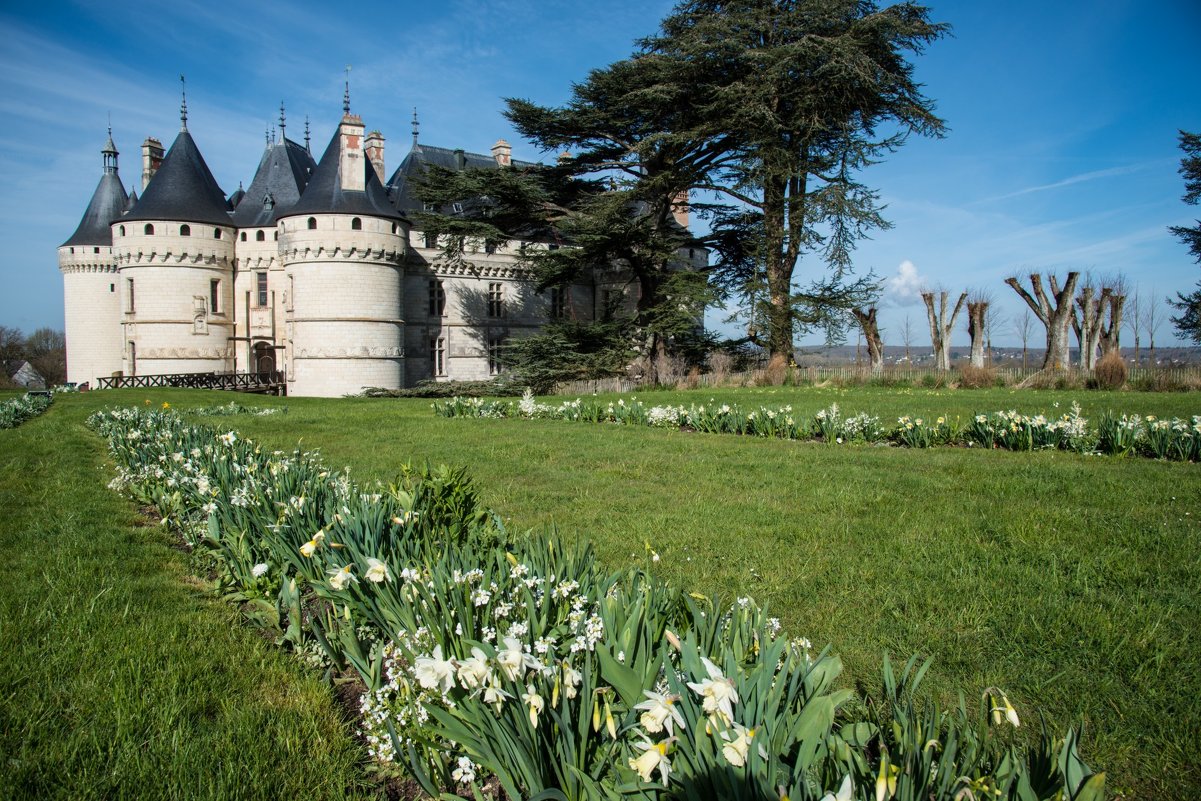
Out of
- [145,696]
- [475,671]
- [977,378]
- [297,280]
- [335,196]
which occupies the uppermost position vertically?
[335,196]

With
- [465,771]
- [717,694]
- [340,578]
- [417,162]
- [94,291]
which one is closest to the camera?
[717,694]

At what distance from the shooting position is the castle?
2800cm

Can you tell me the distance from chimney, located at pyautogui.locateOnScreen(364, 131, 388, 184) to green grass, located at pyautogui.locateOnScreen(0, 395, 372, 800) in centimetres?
3275

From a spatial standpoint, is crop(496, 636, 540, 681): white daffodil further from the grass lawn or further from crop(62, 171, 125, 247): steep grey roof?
crop(62, 171, 125, 247): steep grey roof

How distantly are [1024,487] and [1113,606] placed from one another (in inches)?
92.8

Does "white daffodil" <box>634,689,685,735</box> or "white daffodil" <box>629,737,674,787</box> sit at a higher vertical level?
"white daffodil" <box>634,689,685,735</box>

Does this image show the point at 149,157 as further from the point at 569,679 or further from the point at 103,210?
the point at 569,679

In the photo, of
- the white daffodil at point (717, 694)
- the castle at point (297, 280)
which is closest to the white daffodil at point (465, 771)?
the white daffodil at point (717, 694)

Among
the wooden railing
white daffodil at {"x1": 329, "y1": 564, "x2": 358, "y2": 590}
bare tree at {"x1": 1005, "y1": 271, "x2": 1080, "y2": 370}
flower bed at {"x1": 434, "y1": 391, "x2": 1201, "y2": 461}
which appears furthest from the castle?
white daffodil at {"x1": 329, "y1": 564, "x2": 358, "y2": 590}

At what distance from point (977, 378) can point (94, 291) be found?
40156 millimetres

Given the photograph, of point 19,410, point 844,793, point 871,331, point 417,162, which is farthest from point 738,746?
point 417,162

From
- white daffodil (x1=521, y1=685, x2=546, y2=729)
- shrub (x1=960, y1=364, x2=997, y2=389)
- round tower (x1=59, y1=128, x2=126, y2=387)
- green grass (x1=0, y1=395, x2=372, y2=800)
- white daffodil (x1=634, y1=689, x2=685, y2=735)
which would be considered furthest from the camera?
round tower (x1=59, y1=128, x2=126, y2=387)

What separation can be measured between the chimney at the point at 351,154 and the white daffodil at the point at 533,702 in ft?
97.9

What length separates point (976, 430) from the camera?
297 inches
